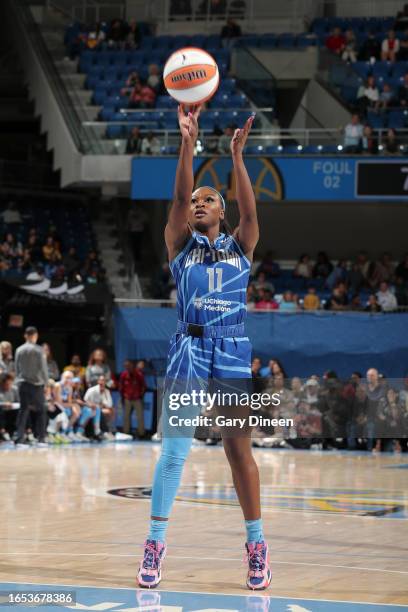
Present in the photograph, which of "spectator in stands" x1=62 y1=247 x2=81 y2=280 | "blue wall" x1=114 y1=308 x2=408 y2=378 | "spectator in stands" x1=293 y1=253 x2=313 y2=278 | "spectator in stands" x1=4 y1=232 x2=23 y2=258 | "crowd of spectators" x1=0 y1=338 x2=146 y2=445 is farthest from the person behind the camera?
"spectator in stands" x1=293 y1=253 x2=313 y2=278

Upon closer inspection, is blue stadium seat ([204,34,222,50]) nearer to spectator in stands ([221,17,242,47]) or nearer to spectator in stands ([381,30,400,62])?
spectator in stands ([221,17,242,47])

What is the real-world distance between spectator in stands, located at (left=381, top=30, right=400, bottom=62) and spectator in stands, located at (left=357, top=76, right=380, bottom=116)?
1.56m

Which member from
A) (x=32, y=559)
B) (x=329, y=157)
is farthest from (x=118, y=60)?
(x=32, y=559)

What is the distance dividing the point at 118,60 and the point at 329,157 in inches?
334

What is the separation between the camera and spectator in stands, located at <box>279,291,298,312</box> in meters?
24.7

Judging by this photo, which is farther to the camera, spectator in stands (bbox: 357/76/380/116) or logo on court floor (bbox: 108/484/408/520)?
spectator in stands (bbox: 357/76/380/116)

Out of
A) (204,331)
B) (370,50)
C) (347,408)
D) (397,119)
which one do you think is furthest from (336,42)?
(204,331)

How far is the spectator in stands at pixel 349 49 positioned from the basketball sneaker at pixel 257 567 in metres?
25.6

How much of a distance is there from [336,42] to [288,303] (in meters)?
9.54

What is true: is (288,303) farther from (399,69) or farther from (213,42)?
(213,42)

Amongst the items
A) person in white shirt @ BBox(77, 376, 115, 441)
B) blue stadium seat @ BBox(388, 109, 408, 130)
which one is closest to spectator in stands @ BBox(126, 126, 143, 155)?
blue stadium seat @ BBox(388, 109, 408, 130)

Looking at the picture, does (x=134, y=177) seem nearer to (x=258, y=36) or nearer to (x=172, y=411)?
(x=258, y=36)

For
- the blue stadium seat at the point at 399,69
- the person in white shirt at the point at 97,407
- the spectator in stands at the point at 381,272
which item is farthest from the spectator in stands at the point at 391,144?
the person in white shirt at the point at 97,407

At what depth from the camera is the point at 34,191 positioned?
1267 inches
